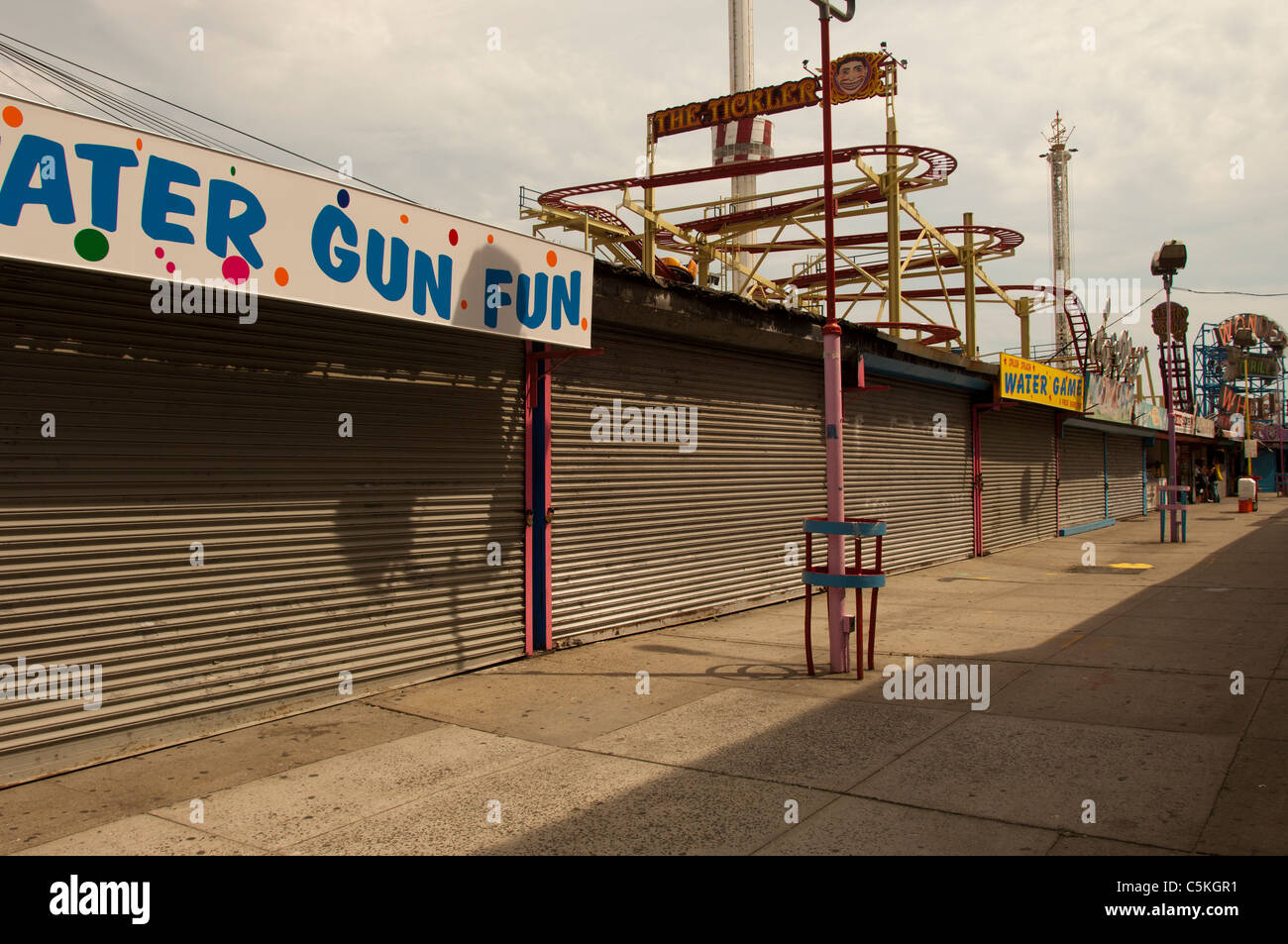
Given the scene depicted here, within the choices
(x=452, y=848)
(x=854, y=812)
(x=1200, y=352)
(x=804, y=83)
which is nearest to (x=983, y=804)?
(x=854, y=812)

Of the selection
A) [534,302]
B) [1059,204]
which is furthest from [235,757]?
[1059,204]

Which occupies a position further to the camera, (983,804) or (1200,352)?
(1200,352)

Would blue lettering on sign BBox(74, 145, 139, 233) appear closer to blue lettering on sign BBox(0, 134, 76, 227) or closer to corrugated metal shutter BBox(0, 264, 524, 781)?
blue lettering on sign BBox(0, 134, 76, 227)

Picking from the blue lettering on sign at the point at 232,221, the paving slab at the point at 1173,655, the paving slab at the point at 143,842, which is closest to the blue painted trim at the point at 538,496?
the blue lettering on sign at the point at 232,221

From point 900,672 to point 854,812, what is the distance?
11.4ft

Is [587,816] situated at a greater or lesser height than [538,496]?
lesser

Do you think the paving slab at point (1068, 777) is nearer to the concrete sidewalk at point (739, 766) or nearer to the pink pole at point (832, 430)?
the concrete sidewalk at point (739, 766)

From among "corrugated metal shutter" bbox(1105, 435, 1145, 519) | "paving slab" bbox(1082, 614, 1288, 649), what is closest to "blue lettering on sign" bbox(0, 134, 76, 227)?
"paving slab" bbox(1082, 614, 1288, 649)

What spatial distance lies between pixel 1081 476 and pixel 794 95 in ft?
44.6

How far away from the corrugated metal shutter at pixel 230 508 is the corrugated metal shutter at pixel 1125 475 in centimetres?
2656

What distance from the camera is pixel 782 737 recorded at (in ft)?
20.6

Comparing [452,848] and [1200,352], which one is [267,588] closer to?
[452,848]

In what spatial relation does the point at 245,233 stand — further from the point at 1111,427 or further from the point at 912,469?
the point at 1111,427
